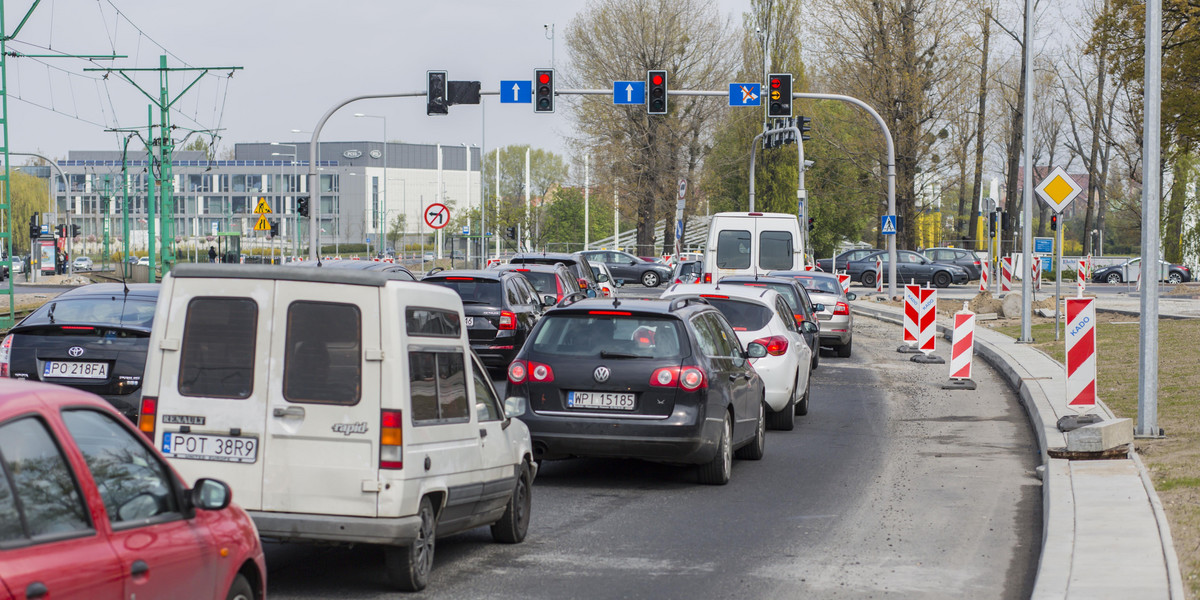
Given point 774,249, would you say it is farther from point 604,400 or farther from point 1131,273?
point 1131,273

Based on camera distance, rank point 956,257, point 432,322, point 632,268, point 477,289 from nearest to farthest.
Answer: point 432,322, point 477,289, point 956,257, point 632,268

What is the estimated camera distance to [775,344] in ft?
48.4

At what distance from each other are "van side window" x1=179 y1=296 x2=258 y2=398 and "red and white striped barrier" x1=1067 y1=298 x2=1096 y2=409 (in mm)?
9004

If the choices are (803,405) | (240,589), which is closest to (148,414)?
(240,589)

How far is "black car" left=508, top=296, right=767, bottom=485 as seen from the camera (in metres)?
10.4

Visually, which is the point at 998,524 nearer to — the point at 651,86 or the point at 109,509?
the point at 109,509

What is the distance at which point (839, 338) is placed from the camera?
24922mm

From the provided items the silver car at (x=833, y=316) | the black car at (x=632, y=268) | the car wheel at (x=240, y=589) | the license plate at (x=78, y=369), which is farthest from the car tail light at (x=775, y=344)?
the black car at (x=632, y=268)

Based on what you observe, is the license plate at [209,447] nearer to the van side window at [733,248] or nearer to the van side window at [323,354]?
the van side window at [323,354]

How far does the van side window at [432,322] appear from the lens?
691 centimetres

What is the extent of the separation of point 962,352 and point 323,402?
46.9ft

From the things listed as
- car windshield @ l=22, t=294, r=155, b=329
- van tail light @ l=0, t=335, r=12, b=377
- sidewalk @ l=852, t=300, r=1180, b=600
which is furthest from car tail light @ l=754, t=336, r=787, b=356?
van tail light @ l=0, t=335, r=12, b=377

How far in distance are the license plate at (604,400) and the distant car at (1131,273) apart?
5493cm

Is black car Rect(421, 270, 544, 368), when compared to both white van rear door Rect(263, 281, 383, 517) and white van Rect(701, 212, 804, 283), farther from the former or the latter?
white van rear door Rect(263, 281, 383, 517)
